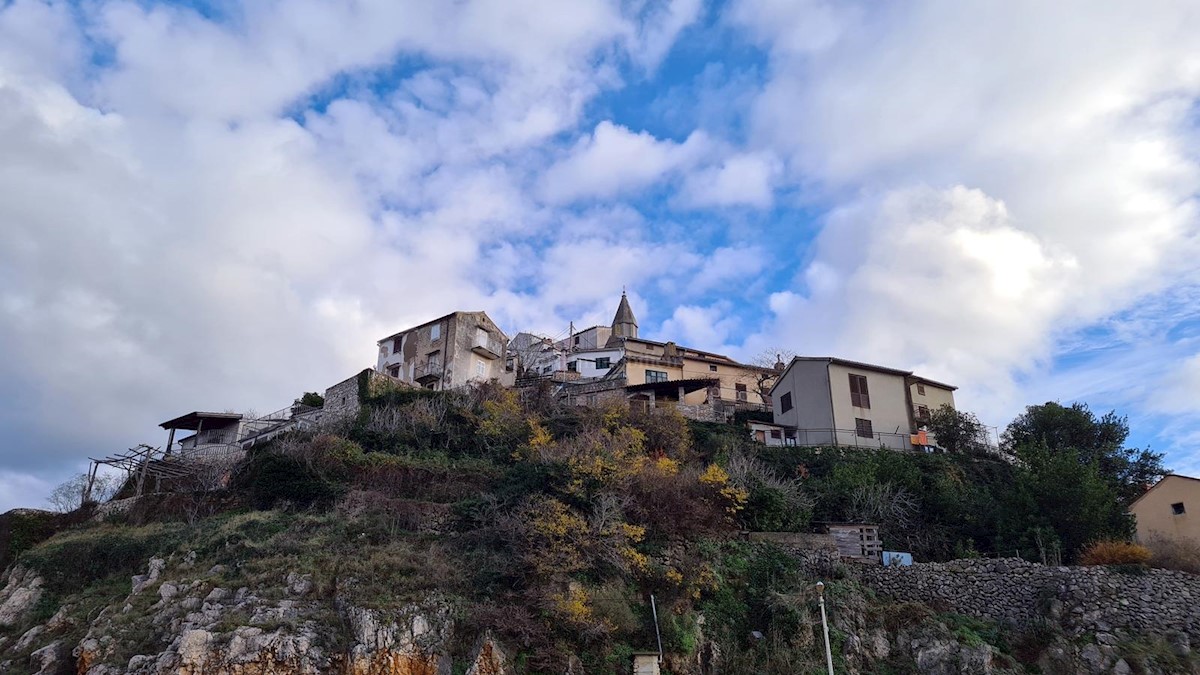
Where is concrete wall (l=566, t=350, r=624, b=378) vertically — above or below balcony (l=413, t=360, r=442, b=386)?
above

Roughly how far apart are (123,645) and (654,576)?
650 inches

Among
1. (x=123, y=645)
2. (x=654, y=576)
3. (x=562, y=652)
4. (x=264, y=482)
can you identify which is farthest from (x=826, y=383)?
(x=123, y=645)

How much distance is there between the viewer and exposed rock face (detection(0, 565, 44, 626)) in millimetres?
29359

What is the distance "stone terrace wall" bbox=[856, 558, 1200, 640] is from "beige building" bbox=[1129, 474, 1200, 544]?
732 centimetres

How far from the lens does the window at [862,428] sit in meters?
46.3

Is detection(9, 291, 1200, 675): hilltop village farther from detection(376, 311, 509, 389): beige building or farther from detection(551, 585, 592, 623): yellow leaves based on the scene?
detection(376, 311, 509, 389): beige building

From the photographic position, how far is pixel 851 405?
153 ft

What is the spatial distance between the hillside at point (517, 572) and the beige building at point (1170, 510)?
2.70 m

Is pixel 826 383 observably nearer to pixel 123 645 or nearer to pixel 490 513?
pixel 490 513

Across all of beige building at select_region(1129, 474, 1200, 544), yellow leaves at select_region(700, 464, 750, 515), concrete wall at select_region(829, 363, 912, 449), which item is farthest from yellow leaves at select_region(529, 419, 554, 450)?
beige building at select_region(1129, 474, 1200, 544)

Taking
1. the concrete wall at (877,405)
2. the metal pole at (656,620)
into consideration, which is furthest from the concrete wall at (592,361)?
the metal pole at (656,620)

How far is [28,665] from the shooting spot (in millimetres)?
25203

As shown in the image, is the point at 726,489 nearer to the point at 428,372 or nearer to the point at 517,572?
the point at 517,572

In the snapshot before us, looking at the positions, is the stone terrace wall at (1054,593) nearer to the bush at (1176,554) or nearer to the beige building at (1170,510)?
the bush at (1176,554)
